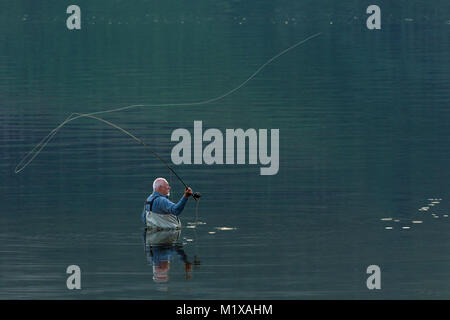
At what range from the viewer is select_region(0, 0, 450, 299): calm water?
807 inches

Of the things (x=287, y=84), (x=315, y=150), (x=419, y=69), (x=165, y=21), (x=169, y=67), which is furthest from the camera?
(x=165, y=21)

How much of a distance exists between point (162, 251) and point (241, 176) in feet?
28.6

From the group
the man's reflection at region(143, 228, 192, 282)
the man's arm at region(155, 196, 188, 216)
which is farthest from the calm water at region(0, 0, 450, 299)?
the man's arm at region(155, 196, 188, 216)

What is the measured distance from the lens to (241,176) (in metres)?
30.6

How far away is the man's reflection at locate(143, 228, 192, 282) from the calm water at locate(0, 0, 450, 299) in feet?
0.29

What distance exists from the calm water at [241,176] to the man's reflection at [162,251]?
0.29 feet

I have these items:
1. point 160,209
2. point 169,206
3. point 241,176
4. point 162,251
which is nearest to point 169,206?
point 169,206

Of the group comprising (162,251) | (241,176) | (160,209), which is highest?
(241,176)

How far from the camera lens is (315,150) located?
3503 cm

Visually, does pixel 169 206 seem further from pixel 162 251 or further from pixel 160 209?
pixel 162 251

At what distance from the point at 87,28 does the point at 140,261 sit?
7941 centimetres

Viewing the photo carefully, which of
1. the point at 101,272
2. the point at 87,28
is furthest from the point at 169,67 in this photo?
the point at 101,272

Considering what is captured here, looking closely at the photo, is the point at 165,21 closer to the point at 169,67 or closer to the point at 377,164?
the point at 169,67

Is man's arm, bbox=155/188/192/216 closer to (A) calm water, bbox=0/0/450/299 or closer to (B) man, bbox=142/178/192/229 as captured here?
(B) man, bbox=142/178/192/229
